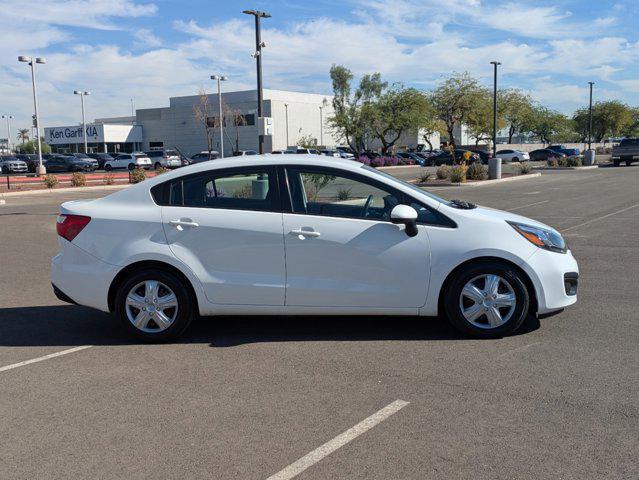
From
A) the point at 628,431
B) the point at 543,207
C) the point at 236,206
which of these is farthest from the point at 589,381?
the point at 543,207

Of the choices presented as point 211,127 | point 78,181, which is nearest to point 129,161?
point 78,181

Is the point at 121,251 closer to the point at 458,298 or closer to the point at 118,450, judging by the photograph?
the point at 118,450

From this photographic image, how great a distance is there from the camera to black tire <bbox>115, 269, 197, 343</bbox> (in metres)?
5.62

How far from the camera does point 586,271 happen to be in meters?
8.66

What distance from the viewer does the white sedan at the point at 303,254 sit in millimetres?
5492

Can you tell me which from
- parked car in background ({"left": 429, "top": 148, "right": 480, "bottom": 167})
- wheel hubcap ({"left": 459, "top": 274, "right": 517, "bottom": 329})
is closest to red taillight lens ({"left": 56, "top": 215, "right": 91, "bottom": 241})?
wheel hubcap ({"left": 459, "top": 274, "right": 517, "bottom": 329})

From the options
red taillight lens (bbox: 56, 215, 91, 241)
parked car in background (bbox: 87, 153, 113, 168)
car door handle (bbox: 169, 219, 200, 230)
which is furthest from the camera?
parked car in background (bbox: 87, 153, 113, 168)

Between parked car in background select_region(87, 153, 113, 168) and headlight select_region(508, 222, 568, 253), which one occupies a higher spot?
parked car in background select_region(87, 153, 113, 168)

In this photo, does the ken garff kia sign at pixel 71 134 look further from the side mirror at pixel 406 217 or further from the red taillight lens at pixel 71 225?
the side mirror at pixel 406 217

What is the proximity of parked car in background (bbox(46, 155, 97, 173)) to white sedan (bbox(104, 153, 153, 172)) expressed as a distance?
223 centimetres

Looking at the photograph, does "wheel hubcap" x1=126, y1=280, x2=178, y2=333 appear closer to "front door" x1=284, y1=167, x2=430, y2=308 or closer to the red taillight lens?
the red taillight lens

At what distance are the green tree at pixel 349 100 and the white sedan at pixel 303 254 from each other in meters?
59.7

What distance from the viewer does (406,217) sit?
5344 millimetres

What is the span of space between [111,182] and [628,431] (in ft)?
107
